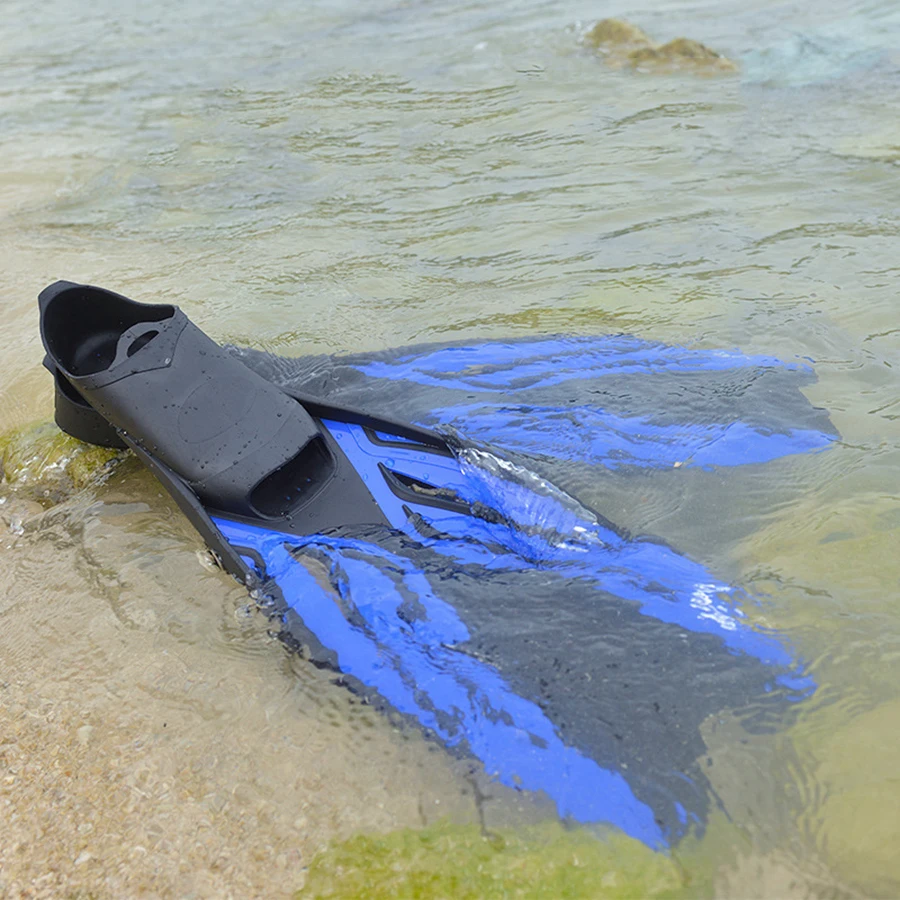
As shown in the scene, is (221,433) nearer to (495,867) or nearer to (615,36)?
(495,867)

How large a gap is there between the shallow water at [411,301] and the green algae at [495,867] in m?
0.06

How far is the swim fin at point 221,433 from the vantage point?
2.96 meters

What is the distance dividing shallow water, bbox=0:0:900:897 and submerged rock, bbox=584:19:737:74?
305 millimetres

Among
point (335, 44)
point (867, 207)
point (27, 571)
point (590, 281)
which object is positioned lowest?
point (867, 207)

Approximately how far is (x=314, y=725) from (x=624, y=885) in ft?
3.12

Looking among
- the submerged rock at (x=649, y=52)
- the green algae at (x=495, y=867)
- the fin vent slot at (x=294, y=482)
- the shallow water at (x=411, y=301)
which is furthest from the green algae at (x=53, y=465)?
the submerged rock at (x=649, y=52)

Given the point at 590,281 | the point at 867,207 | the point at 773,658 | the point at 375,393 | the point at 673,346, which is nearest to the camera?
the point at 773,658

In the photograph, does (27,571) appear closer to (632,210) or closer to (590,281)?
(590,281)

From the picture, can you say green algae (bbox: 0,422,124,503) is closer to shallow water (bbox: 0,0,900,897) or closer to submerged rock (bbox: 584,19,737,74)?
shallow water (bbox: 0,0,900,897)

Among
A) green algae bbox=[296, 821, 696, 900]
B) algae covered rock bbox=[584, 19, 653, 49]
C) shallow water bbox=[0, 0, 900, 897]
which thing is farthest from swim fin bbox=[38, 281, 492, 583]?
algae covered rock bbox=[584, 19, 653, 49]

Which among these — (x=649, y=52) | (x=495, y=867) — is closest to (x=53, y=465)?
(x=495, y=867)

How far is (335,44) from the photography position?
1001 cm

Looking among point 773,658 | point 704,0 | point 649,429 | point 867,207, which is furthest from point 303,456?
point 704,0

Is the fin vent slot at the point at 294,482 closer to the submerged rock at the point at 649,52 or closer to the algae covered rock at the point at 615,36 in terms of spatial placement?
the submerged rock at the point at 649,52
